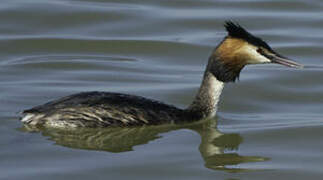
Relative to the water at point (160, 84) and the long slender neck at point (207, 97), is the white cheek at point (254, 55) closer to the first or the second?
the long slender neck at point (207, 97)

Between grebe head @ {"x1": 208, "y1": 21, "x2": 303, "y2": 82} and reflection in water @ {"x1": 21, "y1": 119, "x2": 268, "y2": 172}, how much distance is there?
0.68 m

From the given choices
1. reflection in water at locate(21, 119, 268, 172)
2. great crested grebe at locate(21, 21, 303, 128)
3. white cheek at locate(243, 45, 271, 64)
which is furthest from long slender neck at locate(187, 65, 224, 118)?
white cheek at locate(243, 45, 271, 64)

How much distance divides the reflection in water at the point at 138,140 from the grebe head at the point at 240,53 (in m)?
0.68

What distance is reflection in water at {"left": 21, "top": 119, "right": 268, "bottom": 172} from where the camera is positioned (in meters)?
9.37

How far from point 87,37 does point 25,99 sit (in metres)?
3.22

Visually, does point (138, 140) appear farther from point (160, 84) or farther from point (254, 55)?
point (160, 84)

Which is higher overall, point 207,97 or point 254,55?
point 254,55

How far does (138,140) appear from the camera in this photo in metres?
9.81

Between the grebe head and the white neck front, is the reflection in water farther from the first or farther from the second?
the grebe head

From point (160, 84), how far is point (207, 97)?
1.38m

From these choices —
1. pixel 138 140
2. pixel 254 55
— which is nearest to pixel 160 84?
pixel 254 55

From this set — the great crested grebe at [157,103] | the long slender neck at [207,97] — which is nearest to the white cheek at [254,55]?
the great crested grebe at [157,103]

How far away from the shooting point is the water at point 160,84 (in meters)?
9.03

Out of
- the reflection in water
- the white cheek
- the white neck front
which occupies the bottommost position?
the reflection in water
